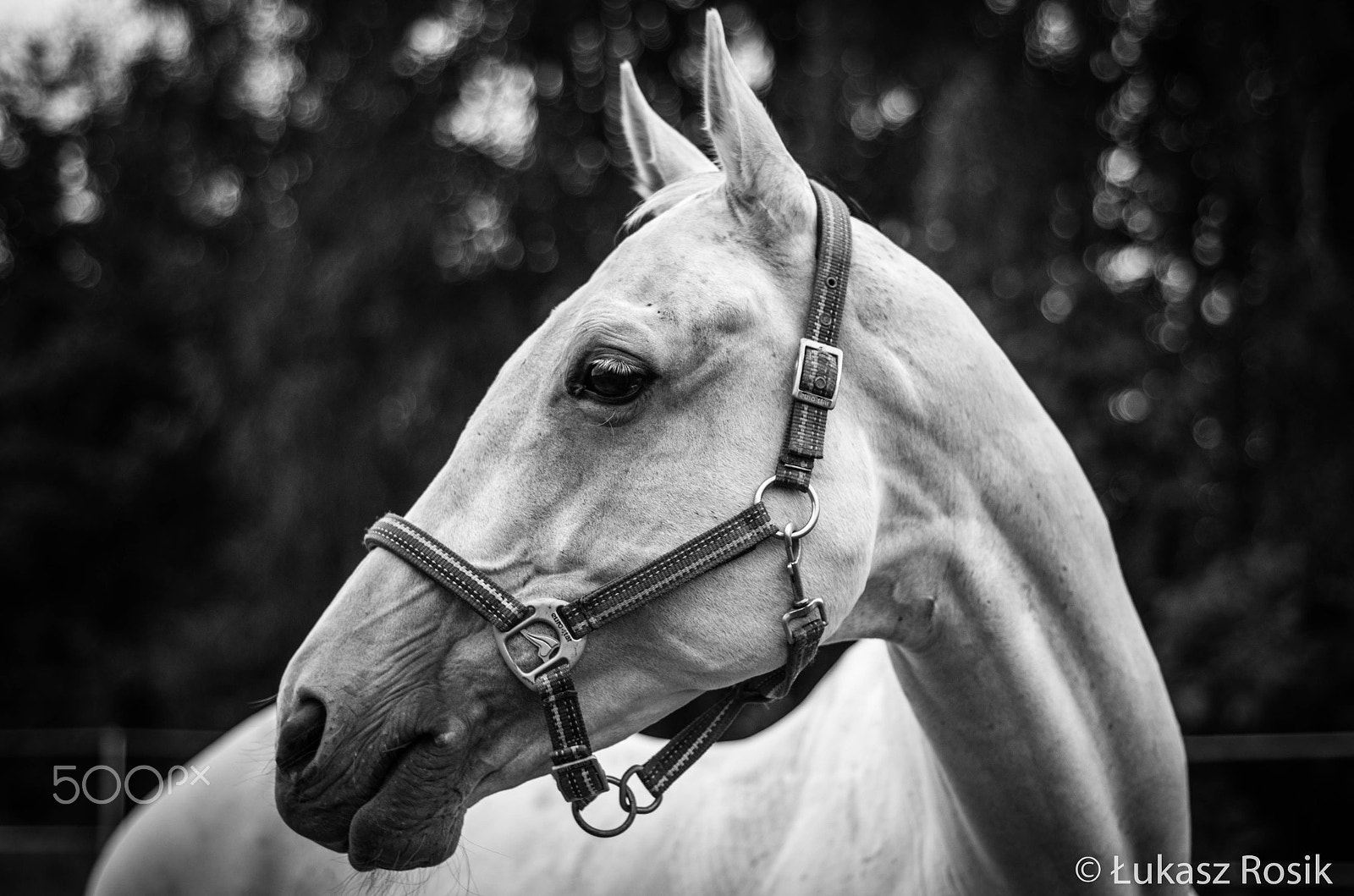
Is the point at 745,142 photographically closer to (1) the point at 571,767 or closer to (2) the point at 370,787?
(1) the point at 571,767

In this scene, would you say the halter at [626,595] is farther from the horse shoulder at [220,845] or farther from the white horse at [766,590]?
the horse shoulder at [220,845]

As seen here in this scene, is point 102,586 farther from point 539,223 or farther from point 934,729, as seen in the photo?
point 934,729

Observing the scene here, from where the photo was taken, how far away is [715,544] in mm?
1681

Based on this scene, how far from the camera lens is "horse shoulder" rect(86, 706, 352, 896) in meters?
3.01

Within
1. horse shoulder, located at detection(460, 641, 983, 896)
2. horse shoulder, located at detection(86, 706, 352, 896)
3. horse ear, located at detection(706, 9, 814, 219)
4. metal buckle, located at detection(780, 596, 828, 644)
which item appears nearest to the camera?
metal buckle, located at detection(780, 596, 828, 644)

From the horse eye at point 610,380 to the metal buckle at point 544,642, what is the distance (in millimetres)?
373

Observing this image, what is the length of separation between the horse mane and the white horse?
1 centimetres

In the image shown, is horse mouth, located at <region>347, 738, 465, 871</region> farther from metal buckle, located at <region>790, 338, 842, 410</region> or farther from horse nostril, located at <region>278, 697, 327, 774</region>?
metal buckle, located at <region>790, 338, 842, 410</region>

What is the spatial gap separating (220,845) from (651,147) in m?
2.55

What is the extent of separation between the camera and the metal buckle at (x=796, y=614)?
5.56 ft

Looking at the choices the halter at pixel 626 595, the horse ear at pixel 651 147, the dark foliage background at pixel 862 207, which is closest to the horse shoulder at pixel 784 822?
the halter at pixel 626 595

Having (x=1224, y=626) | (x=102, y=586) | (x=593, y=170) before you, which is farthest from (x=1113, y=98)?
(x=102, y=586)

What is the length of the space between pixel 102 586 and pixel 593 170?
11.7m

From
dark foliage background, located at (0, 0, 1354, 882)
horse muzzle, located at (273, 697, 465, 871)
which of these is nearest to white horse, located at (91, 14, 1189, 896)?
horse muzzle, located at (273, 697, 465, 871)
